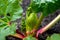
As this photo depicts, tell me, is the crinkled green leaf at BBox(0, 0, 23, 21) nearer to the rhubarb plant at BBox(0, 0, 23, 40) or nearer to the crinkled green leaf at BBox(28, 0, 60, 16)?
the rhubarb plant at BBox(0, 0, 23, 40)

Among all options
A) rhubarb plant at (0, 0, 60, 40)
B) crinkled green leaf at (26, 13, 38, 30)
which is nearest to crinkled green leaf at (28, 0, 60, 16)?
rhubarb plant at (0, 0, 60, 40)

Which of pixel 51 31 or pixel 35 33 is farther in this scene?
pixel 51 31

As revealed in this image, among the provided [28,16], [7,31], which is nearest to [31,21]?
[28,16]

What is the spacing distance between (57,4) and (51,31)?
35cm

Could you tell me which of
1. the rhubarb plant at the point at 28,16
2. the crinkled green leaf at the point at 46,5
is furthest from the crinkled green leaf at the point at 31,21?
the crinkled green leaf at the point at 46,5

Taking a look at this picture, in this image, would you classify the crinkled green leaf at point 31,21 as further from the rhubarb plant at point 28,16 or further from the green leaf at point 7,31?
the green leaf at point 7,31

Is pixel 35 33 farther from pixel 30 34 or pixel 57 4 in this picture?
pixel 57 4

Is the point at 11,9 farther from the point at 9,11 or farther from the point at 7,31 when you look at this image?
the point at 7,31

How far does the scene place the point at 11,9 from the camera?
1240mm

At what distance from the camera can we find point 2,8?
4.09ft

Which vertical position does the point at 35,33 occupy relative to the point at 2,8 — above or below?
below

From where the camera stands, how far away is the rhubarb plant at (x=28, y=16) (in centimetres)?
110

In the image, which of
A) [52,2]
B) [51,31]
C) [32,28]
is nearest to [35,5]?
[52,2]

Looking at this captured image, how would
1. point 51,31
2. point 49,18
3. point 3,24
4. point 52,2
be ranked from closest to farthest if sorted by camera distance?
1. point 52,2
2. point 3,24
3. point 51,31
4. point 49,18
